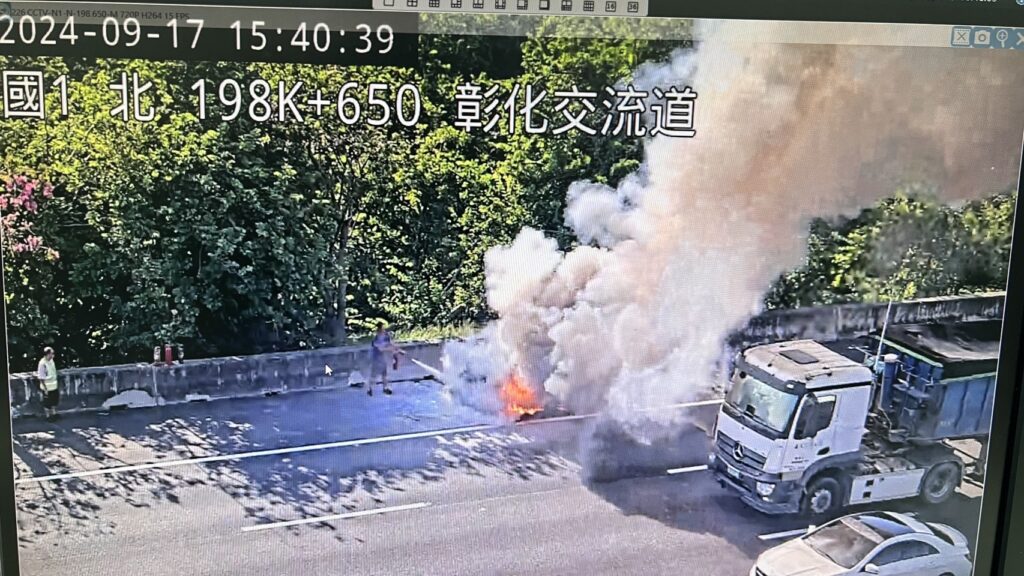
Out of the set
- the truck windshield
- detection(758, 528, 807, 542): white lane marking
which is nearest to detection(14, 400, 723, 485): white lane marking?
the truck windshield

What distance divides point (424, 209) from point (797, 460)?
0.65 meters

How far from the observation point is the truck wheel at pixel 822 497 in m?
1.31

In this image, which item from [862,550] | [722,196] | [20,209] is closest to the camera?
[20,209]

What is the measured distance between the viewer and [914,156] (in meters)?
1.24

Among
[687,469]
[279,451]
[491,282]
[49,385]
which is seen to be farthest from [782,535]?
[49,385]

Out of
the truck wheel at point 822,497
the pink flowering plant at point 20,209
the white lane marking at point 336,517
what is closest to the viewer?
the pink flowering plant at point 20,209

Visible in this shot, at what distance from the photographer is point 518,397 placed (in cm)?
122

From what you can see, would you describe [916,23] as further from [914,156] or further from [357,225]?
[357,225]

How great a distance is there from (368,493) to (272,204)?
41 cm

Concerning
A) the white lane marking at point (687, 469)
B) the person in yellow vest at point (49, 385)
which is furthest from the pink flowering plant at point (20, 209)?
the white lane marking at point (687, 469)

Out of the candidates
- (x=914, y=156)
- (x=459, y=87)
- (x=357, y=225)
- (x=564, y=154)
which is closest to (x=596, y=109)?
(x=564, y=154)

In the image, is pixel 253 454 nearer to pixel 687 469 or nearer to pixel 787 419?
pixel 687 469

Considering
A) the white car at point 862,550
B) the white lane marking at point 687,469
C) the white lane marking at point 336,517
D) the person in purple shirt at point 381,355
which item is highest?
the person in purple shirt at point 381,355

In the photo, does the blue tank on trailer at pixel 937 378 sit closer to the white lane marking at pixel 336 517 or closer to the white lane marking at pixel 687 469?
the white lane marking at pixel 687 469
